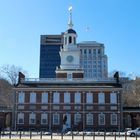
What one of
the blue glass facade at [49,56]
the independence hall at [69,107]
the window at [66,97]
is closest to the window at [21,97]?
the independence hall at [69,107]

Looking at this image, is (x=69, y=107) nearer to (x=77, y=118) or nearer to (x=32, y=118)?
(x=77, y=118)

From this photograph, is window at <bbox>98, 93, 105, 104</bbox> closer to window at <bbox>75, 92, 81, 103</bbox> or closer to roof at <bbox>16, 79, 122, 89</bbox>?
roof at <bbox>16, 79, 122, 89</bbox>

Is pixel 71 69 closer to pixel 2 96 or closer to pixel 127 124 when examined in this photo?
pixel 127 124

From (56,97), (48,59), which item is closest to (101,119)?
(56,97)

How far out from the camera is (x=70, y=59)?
74.1 meters

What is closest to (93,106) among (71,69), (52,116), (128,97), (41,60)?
(52,116)

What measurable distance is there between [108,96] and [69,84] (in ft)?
A: 24.1

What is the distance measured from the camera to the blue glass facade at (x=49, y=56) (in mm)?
181875

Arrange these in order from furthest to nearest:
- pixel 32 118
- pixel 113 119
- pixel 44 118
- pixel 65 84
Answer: pixel 65 84 < pixel 32 118 < pixel 44 118 < pixel 113 119

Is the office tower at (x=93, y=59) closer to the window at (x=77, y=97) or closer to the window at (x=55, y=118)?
the window at (x=77, y=97)

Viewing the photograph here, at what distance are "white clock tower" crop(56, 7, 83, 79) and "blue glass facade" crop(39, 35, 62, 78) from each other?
345 ft

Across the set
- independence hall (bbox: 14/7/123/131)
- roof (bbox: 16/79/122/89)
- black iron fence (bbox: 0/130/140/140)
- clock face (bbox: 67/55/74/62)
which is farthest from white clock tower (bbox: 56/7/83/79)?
black iron fence (bbox: 0/130/140/140)

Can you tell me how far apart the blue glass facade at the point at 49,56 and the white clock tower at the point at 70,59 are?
10503 cm

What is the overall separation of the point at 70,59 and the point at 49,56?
110 m
